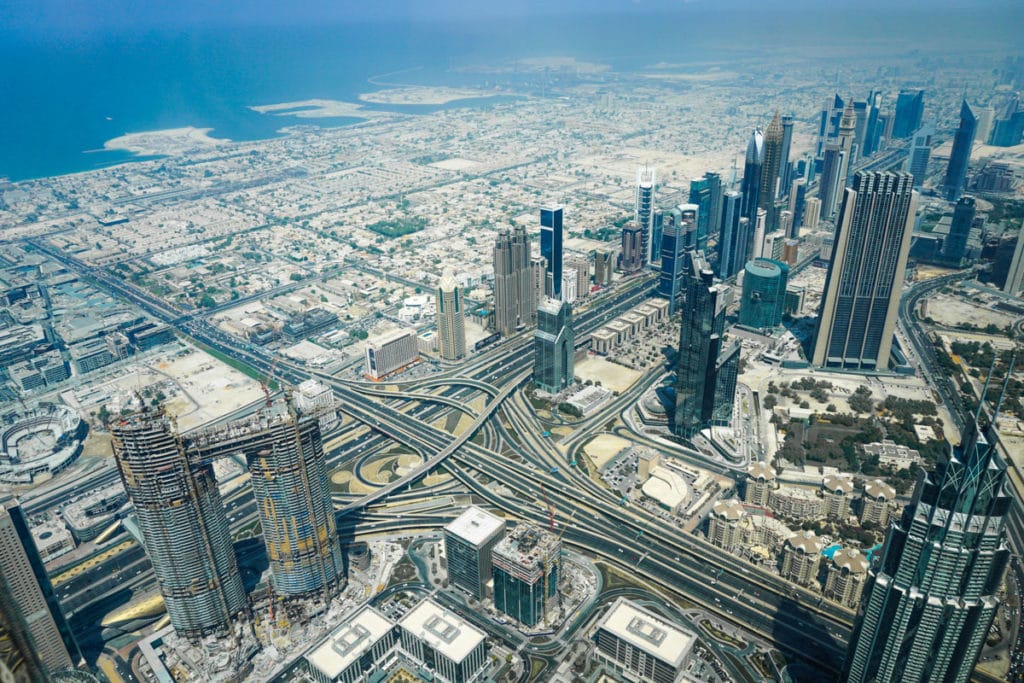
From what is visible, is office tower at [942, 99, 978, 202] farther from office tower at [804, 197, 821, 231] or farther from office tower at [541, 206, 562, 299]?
office tower at [541, 206, 562, 299]

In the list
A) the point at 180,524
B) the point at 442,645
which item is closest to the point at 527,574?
the point at 442,645

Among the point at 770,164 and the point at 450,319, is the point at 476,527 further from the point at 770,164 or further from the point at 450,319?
the point at 770,164

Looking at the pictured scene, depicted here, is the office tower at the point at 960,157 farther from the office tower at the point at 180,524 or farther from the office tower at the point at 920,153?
the office tower at the point at 180,524

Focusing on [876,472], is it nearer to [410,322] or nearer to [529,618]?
[529,618]

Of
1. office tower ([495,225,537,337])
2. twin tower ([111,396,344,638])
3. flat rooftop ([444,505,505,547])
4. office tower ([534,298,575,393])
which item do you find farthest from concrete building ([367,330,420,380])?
twin tower ([111,396,344,638])

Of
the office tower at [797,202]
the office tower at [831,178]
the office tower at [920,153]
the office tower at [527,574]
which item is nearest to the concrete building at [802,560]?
the office tower at [527,574]
